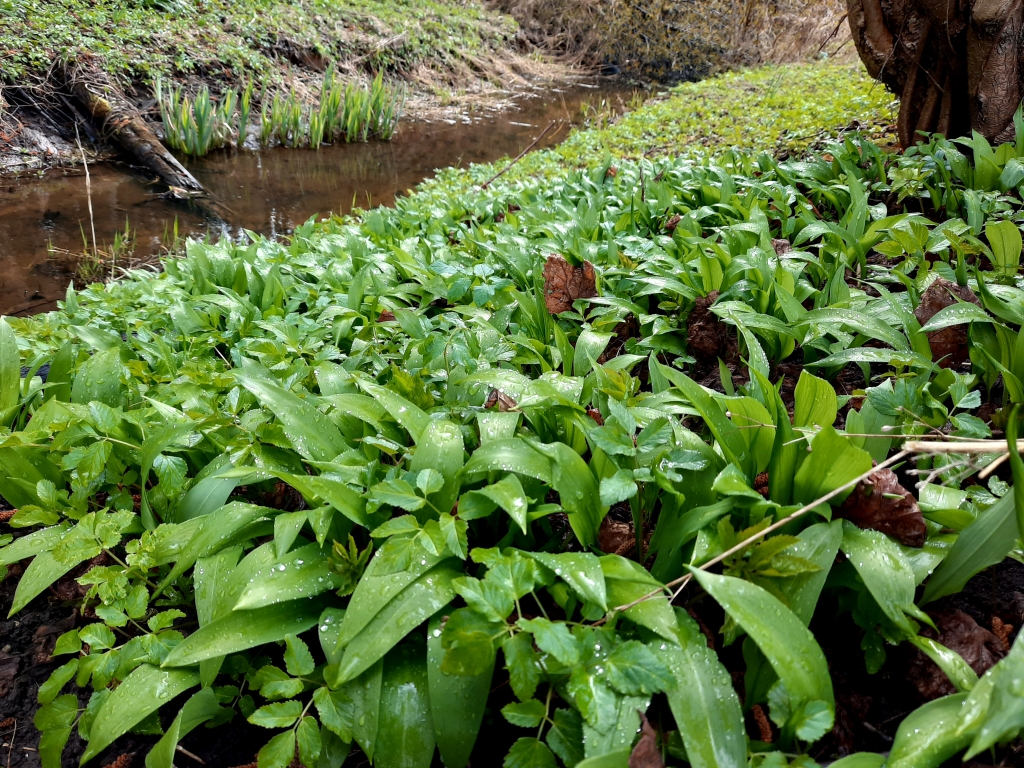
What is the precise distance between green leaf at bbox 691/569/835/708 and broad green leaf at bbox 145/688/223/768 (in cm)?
92

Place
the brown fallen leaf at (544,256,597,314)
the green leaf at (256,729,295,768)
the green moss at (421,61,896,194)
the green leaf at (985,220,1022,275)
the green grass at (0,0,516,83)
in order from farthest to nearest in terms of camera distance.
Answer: the green grass at (0,0,516,83)
the green moss at (421,61,896,194)
the brown fallen leaf at (544,256,597,314)
the green leaf at (985,220,1022,275)
the green leaf at (256,729,295,768)

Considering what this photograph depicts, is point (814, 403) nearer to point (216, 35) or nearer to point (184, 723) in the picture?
point (184, 723)

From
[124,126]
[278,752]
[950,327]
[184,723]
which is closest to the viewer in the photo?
[278,752]

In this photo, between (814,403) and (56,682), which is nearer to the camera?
(56,682)

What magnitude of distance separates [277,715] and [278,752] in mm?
55

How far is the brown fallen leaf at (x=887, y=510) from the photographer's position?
3.73 feet

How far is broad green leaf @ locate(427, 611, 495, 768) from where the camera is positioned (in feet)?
3.33

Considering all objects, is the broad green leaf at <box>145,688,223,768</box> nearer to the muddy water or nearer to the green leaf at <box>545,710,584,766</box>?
the green leaf at <box>545,710,584,766</box>

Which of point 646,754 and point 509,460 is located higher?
point 509,460

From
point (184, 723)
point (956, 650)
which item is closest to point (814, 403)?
point (956, 650)

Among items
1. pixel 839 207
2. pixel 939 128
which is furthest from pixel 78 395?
pixel 939 128

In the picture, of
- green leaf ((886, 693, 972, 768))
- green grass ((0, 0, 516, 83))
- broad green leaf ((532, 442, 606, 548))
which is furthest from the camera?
green grass ((0, 0, 516, 83))

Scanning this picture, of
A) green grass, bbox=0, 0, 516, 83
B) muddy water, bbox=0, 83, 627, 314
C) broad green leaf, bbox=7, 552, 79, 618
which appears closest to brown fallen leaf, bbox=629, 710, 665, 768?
broad green leaf, bbox=7, 552, 79, 618

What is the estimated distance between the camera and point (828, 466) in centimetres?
114
